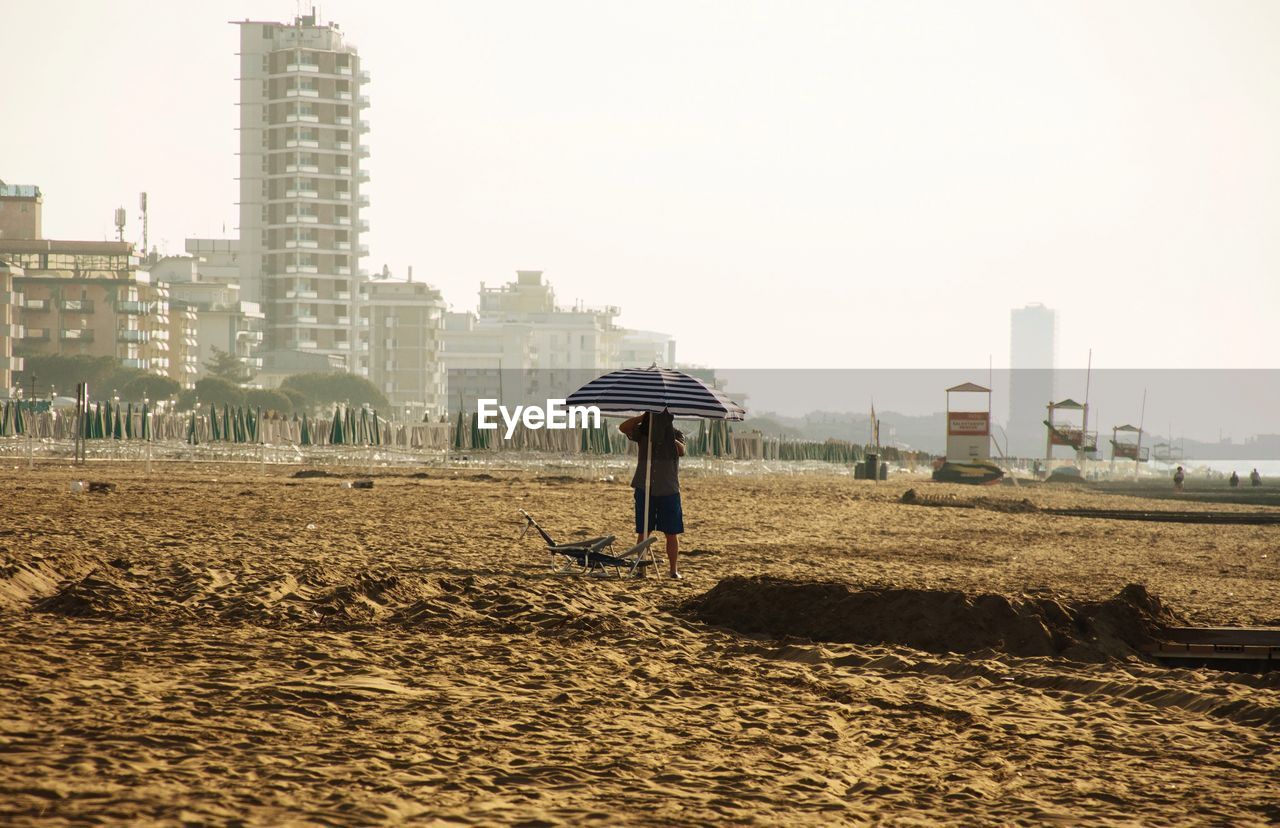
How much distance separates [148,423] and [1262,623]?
37.1 metres

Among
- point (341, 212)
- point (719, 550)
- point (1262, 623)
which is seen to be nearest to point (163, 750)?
point (1262, 623)

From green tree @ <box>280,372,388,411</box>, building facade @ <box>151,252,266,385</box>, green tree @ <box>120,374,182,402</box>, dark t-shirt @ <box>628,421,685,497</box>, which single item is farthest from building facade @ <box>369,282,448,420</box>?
dark t-shirt @ <box>628,421,685,497</box>

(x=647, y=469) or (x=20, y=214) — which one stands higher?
(x=20, y=214)

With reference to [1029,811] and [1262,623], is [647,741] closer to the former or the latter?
[1029,811]

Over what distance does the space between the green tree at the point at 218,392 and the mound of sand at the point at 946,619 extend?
281 feet

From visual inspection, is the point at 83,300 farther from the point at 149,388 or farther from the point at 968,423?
the point at 968,423

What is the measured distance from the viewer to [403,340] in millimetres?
124625

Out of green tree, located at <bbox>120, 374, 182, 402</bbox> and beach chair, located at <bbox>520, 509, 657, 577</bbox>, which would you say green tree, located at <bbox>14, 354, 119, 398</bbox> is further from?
beach chair, located at <bbox>520, 509, 657, 577</bbox>

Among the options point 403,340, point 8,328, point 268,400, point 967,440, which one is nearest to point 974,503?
point 967,440

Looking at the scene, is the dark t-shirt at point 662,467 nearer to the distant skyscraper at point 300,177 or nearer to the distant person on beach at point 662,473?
the distant person on beach at point 662,473

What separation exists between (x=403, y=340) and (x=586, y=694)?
4731 inches

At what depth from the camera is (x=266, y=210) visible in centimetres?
11438

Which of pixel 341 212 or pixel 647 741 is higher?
pixel 341 212

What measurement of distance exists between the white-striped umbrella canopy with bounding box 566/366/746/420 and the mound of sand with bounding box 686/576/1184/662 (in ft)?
6.82
